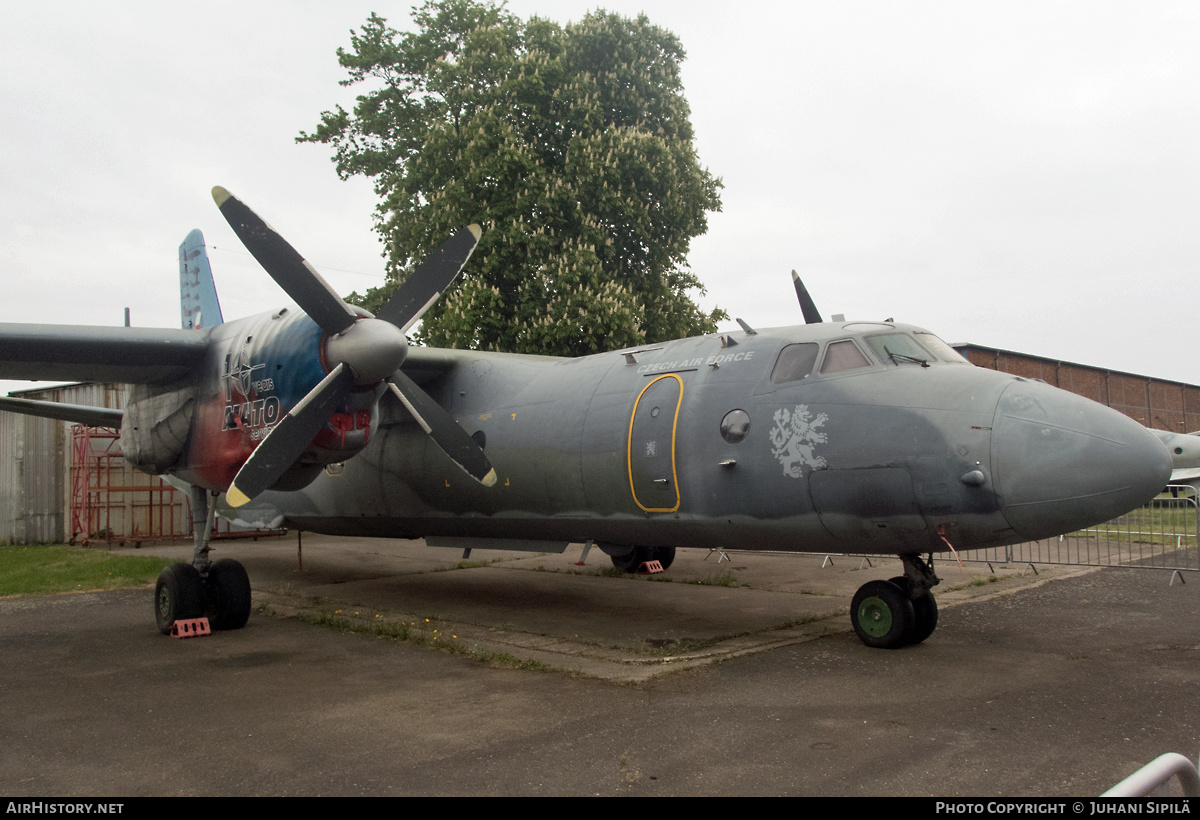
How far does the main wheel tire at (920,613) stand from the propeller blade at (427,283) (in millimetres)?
5593

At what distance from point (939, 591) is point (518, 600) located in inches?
236

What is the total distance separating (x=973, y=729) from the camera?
5.32 meters

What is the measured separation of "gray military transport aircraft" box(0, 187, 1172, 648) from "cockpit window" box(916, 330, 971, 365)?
1.1 inches

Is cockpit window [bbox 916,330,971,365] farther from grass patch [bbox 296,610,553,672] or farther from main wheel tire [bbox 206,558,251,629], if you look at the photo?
main wheel tire [bbox 206,558,251,629]

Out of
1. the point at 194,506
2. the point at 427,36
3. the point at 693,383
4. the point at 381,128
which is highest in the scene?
the point at 427,36

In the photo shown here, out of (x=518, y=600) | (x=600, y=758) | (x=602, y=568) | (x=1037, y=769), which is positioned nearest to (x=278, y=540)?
(x=602, y=568)

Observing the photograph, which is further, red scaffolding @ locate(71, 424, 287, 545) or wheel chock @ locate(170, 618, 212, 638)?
red scaffolding @ locate(71, 424, 287, 545)

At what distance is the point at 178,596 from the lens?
9328 millimetres

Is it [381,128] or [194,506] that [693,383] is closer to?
[194,506]

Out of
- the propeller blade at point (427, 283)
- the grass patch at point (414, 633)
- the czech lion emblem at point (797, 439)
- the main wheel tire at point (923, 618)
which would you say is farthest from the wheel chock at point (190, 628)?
the main wheel tire at point (923, 618)

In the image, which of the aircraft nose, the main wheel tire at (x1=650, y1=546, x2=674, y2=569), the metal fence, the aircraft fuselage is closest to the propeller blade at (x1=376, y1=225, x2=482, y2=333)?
the aircraft fuselage

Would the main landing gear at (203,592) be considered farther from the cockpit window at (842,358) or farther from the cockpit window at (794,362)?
the cockpit window at (842,358)

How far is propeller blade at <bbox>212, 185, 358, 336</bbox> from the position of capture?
7.83 metres

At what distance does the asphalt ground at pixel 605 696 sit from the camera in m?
4.62
